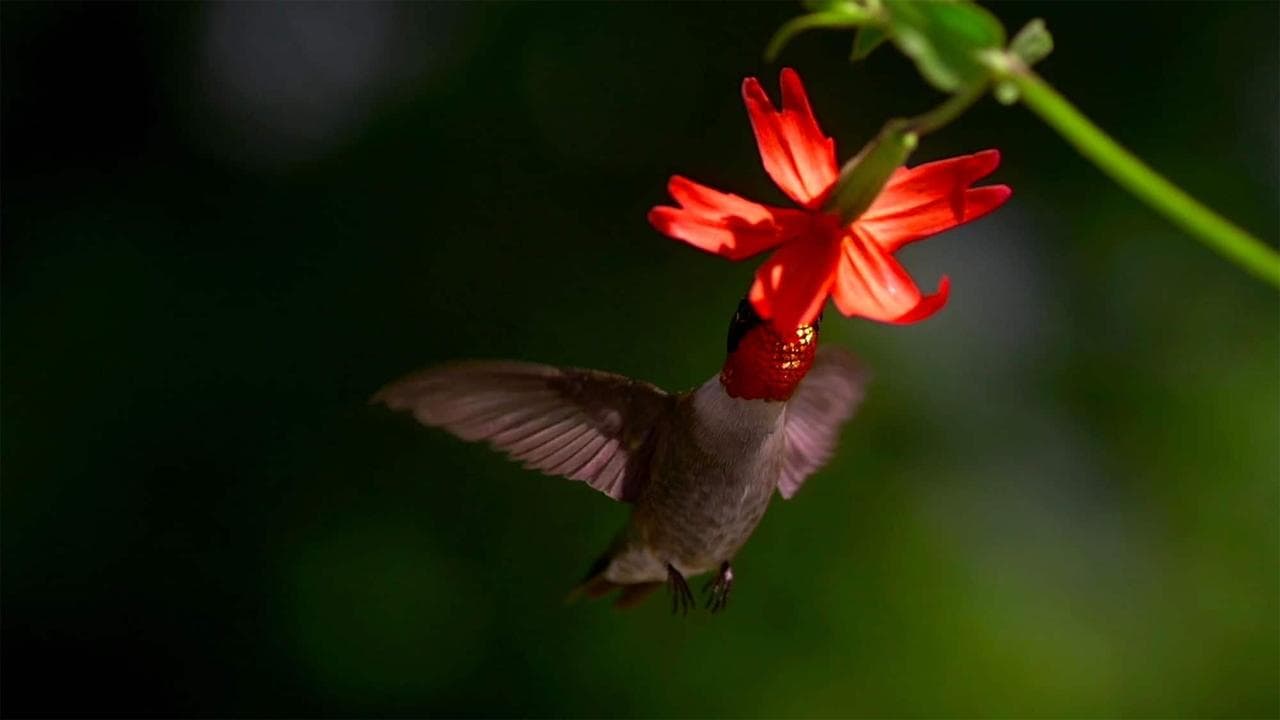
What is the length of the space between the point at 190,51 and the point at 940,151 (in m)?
0.86

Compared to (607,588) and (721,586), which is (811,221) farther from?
(607,588)

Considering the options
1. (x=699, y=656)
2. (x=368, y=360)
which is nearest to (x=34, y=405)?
(x=368, y=360)

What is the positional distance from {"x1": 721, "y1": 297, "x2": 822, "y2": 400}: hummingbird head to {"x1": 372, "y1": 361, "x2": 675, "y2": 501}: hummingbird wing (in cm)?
9

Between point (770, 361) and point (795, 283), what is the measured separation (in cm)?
13

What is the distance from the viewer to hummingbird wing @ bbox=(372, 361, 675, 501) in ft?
2.02

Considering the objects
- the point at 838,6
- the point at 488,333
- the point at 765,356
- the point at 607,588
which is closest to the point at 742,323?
the point at 765,356

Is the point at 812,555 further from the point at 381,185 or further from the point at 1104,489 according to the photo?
the point at 381,185

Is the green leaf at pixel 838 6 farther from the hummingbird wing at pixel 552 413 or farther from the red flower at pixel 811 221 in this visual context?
the hummingbird wing at pixel 552 413

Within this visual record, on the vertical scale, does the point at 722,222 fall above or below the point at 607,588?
above

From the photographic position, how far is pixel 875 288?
418mm

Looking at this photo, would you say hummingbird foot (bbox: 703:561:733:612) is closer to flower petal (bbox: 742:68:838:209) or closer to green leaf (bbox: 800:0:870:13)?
flower petal (bbox: 742:68:838:209)

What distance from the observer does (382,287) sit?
161cm

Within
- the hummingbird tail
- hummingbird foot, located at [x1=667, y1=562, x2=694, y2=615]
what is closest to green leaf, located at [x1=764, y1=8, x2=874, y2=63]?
hummingbird foot, located at [x1=667, y1=562, x2=694, y2=615]

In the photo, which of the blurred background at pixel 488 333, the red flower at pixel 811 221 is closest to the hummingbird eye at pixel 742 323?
the red flower at pixel 811 221
